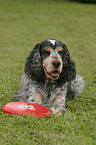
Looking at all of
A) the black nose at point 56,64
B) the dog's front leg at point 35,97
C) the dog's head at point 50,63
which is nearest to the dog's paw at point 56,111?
the dog's front leg at point 35,97

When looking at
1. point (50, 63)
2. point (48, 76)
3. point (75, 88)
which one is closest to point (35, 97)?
point (48, 76)

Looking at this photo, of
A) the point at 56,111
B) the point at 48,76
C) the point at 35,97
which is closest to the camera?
the point at 56,111

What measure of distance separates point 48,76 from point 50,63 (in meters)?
0.38

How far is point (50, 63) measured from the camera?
4.16 m

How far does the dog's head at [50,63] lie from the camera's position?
421cm

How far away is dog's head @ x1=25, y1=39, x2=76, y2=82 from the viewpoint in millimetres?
4209

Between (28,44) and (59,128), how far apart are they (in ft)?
25.6

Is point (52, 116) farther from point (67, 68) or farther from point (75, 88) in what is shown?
point (75, 88)

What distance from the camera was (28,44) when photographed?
11.1 meters

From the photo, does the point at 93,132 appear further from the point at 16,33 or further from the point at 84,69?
the point at 16,33

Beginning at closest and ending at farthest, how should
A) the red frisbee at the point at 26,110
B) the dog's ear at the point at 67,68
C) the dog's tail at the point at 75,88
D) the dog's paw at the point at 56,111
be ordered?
1. the red frisbee at the point at 26,110
2. the dog's paw at the point at 56,111
3. the dog's ear at the point at 67,68
4. the dog's tail at the point at 75,88

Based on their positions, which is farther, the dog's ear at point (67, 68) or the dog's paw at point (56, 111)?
the dog's ear at point (67, 68)

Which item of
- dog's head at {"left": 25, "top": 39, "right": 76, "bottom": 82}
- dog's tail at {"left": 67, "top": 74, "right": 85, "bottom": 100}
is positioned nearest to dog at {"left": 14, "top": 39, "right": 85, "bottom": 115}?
dog's head at {"left": 25, "top": 39, "right": 76, "bottom": 82}

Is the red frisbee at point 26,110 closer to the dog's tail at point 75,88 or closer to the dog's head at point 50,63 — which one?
the dog's head at point 50,63
